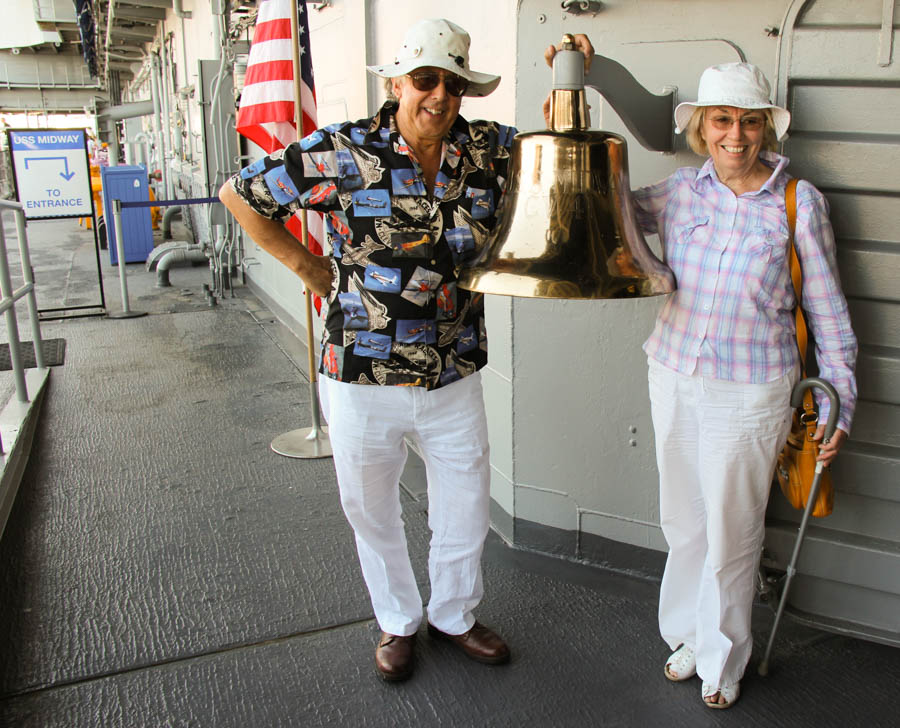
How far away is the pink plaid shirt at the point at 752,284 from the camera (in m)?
2.15

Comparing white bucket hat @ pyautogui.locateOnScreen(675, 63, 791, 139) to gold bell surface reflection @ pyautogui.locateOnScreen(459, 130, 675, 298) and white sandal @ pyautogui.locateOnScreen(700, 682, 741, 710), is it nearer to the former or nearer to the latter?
gold bell surface reflection @ pyautogui.locateOnScreen(459, 130, 675, 298)

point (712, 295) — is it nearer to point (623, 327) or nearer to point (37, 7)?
point (623, 327)

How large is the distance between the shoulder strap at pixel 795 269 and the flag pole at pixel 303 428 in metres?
2.70

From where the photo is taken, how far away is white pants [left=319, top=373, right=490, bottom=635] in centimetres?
240

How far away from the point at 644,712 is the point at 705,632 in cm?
31

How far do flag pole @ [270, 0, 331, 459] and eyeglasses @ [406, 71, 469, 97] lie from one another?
2.42 metres

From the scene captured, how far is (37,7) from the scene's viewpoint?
26.2m

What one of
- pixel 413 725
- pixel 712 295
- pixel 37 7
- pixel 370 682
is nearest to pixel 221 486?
pixel 370 682

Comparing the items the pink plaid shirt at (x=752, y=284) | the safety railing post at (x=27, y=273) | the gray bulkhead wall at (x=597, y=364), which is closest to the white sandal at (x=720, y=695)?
the gray bulkhead wall at (x=597, y=364)

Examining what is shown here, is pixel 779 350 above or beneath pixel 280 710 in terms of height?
above

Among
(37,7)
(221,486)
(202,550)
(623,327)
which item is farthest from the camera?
(37,7)

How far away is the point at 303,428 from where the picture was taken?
16.7ft

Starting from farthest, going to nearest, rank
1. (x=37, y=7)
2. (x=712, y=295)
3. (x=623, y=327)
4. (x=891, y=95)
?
(x=37, y=7)
(x=623, y=327)
(x=891, y=95)
(x=712, y=295)

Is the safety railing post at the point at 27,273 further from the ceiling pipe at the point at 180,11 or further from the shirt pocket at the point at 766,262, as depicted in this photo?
the ceiling pipe at the point at 180,11
